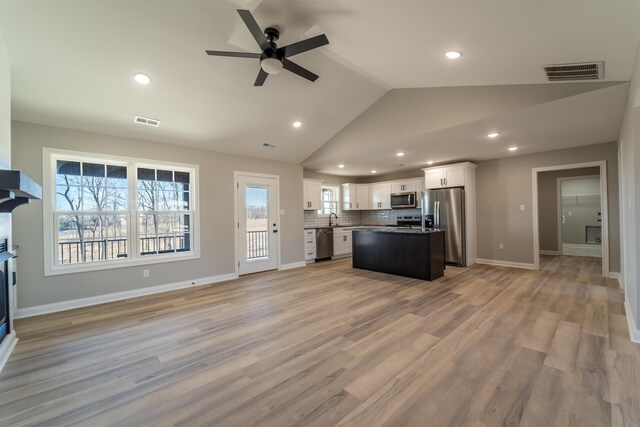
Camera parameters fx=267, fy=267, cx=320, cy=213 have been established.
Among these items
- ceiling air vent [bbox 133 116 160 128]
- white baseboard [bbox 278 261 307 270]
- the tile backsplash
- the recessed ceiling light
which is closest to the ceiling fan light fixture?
the recessed ceiling light

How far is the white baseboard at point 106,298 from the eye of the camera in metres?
3.45

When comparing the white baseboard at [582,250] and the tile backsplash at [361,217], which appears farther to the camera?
the tile backsplash at [361,217]

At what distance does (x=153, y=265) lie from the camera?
4395 millimetres

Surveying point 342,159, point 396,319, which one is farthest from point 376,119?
point 396,319

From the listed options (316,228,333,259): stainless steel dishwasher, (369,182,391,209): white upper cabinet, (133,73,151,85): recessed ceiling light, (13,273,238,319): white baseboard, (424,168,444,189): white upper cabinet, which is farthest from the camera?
(369,182,391,209): white upper cabinet

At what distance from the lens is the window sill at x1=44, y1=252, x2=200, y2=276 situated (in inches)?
143

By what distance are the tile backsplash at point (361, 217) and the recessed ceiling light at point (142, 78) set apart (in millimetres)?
4835

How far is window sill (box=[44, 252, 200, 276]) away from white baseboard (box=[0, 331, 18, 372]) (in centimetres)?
112

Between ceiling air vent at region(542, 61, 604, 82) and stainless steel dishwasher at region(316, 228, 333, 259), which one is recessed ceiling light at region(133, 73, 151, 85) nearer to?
ceiling air vent at region(542, 61, 604, 82)

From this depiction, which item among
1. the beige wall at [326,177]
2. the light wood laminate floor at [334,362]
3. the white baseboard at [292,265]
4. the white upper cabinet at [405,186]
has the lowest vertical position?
the light wood laminate floor at [334,362]

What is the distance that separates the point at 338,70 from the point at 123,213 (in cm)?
388

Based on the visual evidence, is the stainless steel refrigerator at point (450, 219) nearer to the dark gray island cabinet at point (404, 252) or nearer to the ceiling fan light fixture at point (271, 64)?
the dark gray island cabinet at point (404, 252)

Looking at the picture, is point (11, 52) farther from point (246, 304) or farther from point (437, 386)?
point (437, 386)

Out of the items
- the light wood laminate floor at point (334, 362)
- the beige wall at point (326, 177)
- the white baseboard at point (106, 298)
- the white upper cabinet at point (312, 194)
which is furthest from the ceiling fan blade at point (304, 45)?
the beige wall at point (326, 177)
